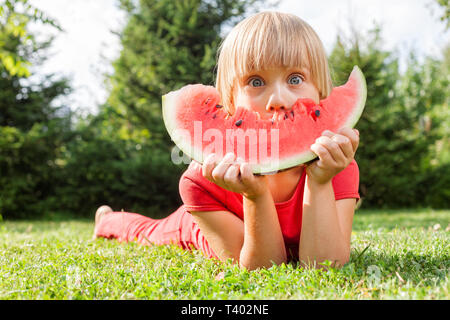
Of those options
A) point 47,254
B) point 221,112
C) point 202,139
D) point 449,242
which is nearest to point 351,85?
point 221,112

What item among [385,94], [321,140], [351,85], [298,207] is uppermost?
[385,94]

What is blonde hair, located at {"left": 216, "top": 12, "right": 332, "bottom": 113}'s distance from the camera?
6.77 ft

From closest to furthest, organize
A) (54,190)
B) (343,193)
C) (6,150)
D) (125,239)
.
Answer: (343,193) → (125,239) → (6,150) → (54,190)

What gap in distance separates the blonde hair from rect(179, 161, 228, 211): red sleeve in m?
0.53

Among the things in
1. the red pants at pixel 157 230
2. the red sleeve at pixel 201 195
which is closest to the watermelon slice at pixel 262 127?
the red sleeve at pixel 201 195

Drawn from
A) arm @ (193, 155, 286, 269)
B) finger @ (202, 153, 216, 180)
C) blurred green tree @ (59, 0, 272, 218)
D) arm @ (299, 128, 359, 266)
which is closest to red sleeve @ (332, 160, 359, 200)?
arm @ (299, 128, 359, 266)

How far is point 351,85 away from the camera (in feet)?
6.99

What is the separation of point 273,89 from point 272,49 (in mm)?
224

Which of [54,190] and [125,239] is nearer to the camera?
[125,239]

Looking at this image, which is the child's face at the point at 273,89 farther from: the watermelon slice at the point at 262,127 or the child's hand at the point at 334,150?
the child's hand at the point at 334,150

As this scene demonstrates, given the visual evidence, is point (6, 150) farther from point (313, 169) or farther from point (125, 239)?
point (313, 169)

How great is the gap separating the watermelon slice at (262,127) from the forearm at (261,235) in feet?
0.60
